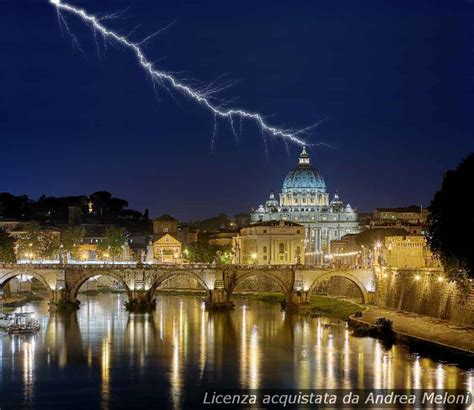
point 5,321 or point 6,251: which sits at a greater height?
point 6,251

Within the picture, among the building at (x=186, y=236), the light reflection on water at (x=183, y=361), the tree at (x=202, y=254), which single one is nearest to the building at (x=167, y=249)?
the tree at (x=202, y=254)

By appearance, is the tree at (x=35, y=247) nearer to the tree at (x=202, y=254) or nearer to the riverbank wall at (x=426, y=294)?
the tree at (x=202, y=254)

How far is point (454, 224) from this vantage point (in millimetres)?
48875

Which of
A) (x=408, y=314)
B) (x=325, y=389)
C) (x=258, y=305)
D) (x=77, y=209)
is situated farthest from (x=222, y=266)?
(x=77, y=209)

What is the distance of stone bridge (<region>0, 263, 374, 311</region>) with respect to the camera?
232 feet

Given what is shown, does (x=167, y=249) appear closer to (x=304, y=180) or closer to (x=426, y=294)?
(x=304, y=180)

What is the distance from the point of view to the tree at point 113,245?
103 metres

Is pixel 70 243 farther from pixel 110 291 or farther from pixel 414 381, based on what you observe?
pixel 414 381

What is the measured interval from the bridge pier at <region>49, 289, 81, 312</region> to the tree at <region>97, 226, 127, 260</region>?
2959 cm

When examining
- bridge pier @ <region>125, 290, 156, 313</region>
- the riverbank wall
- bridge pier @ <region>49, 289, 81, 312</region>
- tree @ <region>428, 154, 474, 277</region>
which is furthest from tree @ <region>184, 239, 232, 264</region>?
tree @ <region>428, 154, 474, 277</region>

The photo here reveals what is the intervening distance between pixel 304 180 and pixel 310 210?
7476mm

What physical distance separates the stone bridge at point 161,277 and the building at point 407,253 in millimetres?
2546

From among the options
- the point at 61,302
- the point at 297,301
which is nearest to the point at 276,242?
the point at 297,301

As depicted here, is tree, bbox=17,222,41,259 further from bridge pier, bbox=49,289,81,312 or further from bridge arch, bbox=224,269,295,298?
bridge arch, bbox=224,269,295,298
